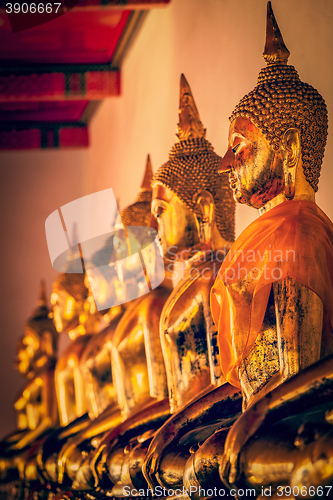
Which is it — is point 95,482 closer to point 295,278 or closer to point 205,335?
point 205,335

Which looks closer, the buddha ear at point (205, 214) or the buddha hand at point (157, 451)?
the buddha hand at point (157, 451)

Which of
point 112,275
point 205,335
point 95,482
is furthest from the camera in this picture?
point 112,275

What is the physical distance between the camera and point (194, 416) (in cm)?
220

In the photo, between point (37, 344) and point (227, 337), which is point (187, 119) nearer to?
point (227, 337)

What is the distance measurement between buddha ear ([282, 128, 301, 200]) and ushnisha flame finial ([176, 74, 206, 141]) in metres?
0.83

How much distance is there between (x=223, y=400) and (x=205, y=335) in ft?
0.96

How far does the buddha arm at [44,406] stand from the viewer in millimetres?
4422

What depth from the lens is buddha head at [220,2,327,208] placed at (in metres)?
1.91

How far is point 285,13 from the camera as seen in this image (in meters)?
2.50

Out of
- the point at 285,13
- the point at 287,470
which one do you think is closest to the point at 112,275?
the point at 285,13

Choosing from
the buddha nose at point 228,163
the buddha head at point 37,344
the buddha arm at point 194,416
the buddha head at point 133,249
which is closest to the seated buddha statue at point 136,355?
the buddha head at point 133,249

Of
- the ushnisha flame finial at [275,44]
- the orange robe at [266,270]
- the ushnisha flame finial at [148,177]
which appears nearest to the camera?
the orange robe at [266,270]

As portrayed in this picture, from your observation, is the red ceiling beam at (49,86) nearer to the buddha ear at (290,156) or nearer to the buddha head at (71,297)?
the buddha head at (71,297)

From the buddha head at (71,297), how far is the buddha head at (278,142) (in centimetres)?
225
